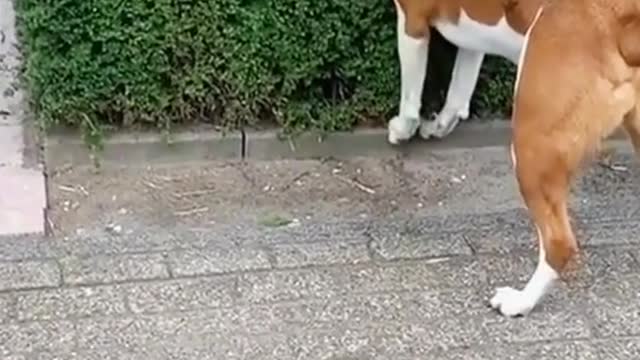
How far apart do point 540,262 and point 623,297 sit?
0.38 meters

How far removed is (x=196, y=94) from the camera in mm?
5246

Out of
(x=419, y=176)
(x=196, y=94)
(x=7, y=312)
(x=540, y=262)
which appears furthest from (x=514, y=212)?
(x=7, y=312)

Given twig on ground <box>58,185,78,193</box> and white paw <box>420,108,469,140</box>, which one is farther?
white paw <box>420,108,469,140</box>

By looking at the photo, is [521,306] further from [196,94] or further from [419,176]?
[196,94]

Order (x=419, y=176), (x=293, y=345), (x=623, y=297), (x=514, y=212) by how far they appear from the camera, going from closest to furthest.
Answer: (x=293, y=345) < (x=623, y=297) < (x=514, y=212) < (x=419, y=176)

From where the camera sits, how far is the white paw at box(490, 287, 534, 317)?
4.24m

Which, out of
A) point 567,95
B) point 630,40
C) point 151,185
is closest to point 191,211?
point 151,185

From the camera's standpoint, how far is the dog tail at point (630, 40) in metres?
3.88

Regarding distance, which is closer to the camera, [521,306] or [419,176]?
[521,306]

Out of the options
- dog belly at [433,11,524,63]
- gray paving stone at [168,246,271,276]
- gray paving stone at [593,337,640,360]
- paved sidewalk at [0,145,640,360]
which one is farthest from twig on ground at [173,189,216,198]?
gray paving stone at [593,337,640,360]

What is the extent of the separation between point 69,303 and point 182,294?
354 millimetres

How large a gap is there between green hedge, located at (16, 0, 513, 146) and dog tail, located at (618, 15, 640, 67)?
1463mm

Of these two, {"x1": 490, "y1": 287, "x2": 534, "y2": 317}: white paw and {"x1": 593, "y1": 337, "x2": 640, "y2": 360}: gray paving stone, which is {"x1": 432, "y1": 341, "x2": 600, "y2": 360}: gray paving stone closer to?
{"x1": 593, "y1": 337, "x2": 640, "y2": 360}: gray paving stone

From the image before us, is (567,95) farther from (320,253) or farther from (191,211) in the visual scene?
(191,211)
